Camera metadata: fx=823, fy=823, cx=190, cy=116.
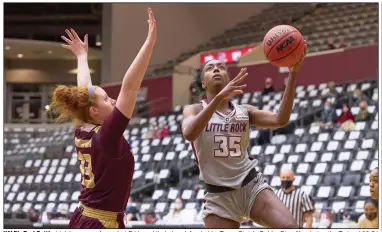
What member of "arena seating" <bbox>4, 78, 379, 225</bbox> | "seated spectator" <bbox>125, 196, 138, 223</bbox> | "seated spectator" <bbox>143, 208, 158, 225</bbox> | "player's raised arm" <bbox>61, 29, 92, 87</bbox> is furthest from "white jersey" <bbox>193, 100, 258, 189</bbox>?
"seated spectator" <bbox>125, 196, 138, 223</bbox>

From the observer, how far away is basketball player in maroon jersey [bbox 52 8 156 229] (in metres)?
4.55

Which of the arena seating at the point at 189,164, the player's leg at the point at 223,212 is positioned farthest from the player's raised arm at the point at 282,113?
the arena seating at the point at 189,164

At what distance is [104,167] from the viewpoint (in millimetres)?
4598

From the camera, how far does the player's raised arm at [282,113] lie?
537 centimetres

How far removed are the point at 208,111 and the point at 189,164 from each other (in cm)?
1310

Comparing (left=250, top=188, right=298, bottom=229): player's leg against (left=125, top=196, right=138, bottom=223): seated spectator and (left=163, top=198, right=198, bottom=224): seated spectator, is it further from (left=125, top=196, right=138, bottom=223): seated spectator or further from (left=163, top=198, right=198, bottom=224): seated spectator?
(left=125, top=196, right=138, bottom=223): seated spectator

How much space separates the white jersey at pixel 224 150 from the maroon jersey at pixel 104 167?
931 mm

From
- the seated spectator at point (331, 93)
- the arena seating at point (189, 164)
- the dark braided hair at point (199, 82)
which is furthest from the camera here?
the seated spectator at point (331, 93)

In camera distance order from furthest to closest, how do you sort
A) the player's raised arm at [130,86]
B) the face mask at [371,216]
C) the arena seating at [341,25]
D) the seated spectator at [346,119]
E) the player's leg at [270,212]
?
the arena seating at [341,25]
the seated spectator at [346,119]
the face mask at [371,216]
the player's leg at [270,212]
the player's raised arm at [130,86]

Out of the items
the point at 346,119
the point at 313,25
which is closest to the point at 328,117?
the point at 346,119

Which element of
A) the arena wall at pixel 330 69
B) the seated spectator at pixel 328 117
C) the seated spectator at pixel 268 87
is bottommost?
the seated spectator at pixel 328 117

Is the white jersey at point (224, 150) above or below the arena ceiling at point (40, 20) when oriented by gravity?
below

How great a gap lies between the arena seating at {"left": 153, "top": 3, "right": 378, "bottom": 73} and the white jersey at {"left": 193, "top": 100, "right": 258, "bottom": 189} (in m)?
16.4

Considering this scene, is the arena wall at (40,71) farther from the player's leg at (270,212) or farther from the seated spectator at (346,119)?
the player's leg at (270,212)
